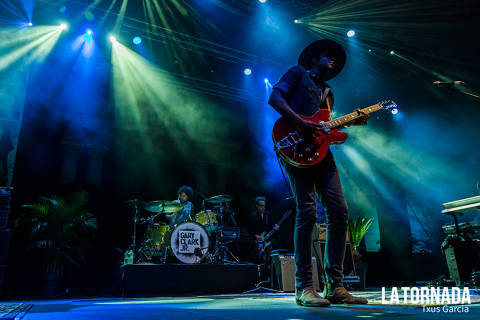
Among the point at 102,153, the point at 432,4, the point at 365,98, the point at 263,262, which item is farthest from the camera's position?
the point at 365,98

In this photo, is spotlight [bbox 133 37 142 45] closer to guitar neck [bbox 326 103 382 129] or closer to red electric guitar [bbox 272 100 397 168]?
red electric guitar [bbox 272 100 397 168]

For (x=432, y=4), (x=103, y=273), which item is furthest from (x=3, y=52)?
(x=432, y=4)

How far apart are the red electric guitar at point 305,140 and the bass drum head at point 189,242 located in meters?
3.93

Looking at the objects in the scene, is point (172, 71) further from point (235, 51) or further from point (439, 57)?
point (439, 57)

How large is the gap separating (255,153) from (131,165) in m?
3.78

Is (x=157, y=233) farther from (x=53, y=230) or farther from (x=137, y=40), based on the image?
(x=137, y=40)

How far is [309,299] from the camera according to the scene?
6.71 feet

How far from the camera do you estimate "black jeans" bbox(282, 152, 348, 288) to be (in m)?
2.30

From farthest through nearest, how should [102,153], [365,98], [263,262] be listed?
[365,98] < [102,153] < [263,262]

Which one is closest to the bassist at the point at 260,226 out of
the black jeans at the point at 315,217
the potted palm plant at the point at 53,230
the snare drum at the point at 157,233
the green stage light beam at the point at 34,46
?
the snare drum at the point at 157,233

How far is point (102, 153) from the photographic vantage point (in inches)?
322

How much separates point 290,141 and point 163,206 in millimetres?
4530

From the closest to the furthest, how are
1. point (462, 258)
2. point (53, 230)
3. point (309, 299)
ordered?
1. point (309, 299)
2. point (462, 258)
3. point (53, 230)

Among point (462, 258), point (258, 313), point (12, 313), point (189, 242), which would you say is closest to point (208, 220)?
point (189, 242)
